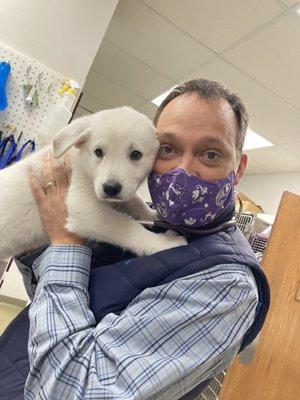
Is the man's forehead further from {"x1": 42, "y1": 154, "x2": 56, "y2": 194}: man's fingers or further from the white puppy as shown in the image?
{"x1": 42, "y1": 154, "x2": 56, "y2": 194}: man's fingers

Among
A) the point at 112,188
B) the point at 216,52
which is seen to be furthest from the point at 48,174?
the point at 216,52

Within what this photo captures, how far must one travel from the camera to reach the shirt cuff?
36.7 inches

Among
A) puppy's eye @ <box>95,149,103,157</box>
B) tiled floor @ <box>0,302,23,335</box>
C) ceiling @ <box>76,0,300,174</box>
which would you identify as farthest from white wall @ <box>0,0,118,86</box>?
tiled floor @ <box>0,302,23,335</box>

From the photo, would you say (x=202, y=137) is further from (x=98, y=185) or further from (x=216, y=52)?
(x=216, y=52)

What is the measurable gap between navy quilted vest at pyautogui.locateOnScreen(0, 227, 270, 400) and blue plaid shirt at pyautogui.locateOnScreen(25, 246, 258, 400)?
0.03 meters

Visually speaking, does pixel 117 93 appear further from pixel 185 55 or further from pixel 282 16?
pixel 282 16

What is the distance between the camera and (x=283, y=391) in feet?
7.77

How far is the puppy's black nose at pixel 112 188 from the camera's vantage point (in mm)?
1164

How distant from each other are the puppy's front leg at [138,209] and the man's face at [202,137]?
283mm

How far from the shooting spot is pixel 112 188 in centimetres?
117

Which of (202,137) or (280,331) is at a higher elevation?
(202,137)

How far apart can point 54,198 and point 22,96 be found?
1038mm

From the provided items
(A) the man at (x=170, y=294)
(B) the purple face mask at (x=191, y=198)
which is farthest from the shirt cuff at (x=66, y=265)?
(B) the purple face mask at (x=191, y=198)

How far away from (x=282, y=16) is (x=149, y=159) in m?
1.77
